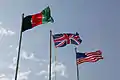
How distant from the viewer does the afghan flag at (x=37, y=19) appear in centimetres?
2491

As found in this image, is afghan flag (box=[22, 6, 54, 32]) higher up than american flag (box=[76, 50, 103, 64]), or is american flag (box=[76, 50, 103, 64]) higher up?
afghan flag (box=[22, 6, 54, 32])

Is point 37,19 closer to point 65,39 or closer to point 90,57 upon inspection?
point 65,39

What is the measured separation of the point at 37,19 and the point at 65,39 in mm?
7191

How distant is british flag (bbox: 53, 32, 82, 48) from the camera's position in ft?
102

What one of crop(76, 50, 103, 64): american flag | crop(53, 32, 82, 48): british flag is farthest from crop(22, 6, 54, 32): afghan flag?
crop(76, 50, 103, 64): american flag

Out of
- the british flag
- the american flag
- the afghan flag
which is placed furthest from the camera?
the american flag

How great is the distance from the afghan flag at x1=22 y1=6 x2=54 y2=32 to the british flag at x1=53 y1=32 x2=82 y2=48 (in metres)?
6.34


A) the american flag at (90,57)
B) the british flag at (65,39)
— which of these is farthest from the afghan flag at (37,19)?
the american flag at (90,57)

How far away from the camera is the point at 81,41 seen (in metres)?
32.6

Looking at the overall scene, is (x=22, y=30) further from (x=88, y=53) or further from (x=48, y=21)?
(x=88, y=53)

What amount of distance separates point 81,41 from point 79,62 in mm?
3695

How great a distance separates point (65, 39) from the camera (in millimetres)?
31547

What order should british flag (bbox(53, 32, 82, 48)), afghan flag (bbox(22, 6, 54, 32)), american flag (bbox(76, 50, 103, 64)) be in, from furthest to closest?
american flag (bbox(76, 50, 103, 64)), british flag (bbox(53, 32, 82, 48)), afghan flag (bbox(22, 6, 54, 32))

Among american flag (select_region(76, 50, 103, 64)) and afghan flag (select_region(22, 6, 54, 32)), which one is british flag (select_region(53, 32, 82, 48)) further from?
afghan flag (select_region(22, 6, 54, 32))
